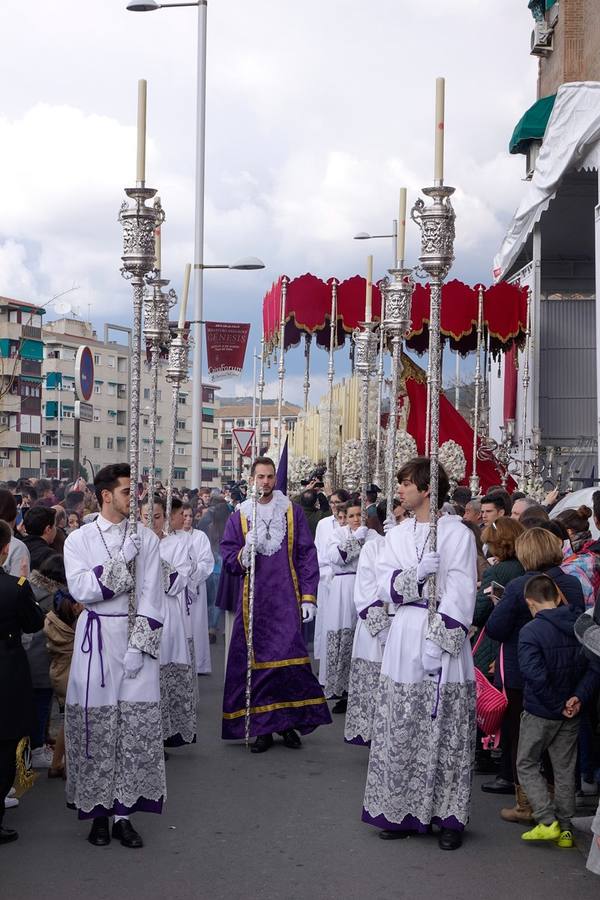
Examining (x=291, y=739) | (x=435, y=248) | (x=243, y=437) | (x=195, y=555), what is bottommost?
(x=291, y=739)

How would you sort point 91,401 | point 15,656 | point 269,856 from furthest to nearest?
point 91,401, point 15,656, point 269,856

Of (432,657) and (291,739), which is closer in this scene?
(432,657)

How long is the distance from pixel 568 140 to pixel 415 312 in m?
4.02

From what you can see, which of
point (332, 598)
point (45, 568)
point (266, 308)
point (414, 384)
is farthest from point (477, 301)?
point (45, 568)

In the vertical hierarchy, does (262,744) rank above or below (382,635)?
below

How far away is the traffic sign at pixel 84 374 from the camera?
14648 mm

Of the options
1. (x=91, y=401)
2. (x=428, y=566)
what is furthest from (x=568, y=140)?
(x=91, y=401)

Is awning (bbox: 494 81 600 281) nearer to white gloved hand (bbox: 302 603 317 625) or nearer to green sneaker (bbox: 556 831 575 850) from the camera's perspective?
white gloved hand (bbox: 302 603 317 625)

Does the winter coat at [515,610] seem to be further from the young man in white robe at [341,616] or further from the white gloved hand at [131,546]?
the young man in white robe at [341,616]

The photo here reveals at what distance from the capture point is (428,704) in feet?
20.5

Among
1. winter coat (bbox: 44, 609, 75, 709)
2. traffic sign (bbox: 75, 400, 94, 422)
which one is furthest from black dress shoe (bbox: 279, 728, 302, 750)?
traffic sign (bbox: 75, 400, 94, 422)

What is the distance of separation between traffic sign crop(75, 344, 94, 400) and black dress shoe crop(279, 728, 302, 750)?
670cm

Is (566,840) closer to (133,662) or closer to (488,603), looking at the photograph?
(488,603)

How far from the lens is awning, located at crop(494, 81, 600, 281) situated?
66.8 ft
